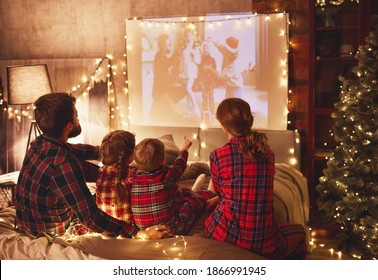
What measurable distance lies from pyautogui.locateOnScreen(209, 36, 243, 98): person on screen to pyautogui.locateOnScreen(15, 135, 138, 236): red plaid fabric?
2.51 metres

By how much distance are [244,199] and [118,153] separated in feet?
2.45

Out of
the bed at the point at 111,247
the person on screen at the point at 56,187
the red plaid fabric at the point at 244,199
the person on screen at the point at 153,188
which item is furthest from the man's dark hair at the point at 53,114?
the red plaid fabric at the point at 244,199

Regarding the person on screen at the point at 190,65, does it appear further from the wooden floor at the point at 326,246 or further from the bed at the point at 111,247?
the bed at the point at 111,247

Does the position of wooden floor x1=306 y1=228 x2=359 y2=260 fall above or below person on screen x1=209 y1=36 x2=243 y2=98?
below

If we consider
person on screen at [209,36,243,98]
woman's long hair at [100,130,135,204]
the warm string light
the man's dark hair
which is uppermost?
the warm string light

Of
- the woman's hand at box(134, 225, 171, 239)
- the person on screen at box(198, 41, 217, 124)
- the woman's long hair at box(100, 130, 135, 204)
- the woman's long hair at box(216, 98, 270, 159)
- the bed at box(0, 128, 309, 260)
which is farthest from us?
the person on screen at box(198, 41, 217, 124)

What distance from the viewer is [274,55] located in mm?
4738

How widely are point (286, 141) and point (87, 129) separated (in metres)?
2.12

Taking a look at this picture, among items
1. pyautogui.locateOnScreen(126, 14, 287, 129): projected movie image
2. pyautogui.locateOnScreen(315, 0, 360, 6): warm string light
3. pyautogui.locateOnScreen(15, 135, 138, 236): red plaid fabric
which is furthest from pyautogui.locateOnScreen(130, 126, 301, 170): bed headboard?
pyautogui.locateOnScreen(15, 135, 138, 236): red plaid fabric

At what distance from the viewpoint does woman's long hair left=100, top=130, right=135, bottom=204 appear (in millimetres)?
2836

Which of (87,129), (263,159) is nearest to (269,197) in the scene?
(263,159)

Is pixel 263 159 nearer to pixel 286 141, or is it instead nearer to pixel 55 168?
pixel 55 168

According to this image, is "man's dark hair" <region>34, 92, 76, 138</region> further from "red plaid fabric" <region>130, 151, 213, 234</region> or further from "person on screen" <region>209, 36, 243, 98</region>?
"person on screen" <region>209, 36, 243, 98</region>
